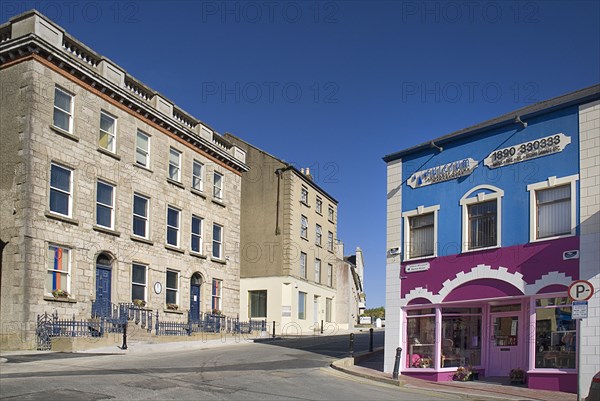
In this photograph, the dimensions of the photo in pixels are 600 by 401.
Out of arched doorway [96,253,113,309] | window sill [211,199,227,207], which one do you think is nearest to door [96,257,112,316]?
arched doorway [96,253,113,309]

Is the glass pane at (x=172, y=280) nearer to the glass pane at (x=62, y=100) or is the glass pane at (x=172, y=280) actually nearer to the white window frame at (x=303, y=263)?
the glass pane at (x=62, y=100)

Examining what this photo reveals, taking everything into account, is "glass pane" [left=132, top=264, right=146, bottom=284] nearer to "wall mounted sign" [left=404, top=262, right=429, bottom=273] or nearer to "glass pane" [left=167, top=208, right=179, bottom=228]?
"glass pane" [left=167, top=208, right=179, bottom=228]

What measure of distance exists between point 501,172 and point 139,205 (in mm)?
17454

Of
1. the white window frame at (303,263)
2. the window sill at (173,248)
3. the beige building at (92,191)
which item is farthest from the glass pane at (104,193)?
the white window frame at (303,263)

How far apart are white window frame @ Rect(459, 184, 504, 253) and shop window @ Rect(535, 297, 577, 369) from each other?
2.27 meters

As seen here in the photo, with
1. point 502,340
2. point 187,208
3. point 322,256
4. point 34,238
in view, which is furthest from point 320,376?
point 322,256

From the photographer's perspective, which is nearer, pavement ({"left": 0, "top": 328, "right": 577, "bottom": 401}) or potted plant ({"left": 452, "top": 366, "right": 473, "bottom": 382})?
pavement ({"left": 0, "top": 328, "right": 577, "bottom": 401})

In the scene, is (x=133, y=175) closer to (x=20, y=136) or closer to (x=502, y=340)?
(x=20, y=136)

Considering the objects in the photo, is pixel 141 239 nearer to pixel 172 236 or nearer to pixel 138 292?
pixel 138 292

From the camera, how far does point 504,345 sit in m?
18.3

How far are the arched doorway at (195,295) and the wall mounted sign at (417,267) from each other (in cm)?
1541

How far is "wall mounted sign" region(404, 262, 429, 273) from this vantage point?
19.8m

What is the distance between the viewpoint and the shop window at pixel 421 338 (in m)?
19.2

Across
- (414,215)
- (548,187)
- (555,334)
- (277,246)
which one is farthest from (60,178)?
(277,246)
